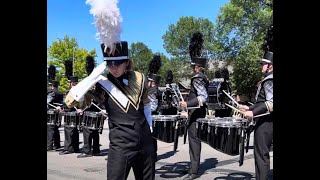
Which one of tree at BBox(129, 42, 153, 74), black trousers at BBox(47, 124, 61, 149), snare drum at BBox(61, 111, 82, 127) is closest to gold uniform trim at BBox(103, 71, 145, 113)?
snare drum at BBox(61, 111, 82, 127)

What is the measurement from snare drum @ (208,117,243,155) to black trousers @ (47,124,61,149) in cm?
649

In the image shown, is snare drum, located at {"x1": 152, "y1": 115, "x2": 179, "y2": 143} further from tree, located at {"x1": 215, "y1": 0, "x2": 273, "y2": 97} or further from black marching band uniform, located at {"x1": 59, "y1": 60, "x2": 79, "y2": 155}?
tree, located at {"x1": 215, "y1": 0, "x2": 273, "y2": 97}

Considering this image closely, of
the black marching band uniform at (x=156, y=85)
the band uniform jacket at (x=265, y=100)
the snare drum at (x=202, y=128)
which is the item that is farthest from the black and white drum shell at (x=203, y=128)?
the black marching band uniform at (x=156, y=85)

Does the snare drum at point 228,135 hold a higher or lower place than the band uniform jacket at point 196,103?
lower

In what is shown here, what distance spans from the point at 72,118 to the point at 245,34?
81.6ft

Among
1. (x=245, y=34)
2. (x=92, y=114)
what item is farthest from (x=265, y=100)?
(x=245, y=34)

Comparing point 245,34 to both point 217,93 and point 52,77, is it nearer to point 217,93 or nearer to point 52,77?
point 52,77

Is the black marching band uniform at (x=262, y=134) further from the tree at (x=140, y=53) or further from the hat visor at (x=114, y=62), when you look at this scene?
the tree at (x=140, y=53)

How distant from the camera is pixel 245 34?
34.2m

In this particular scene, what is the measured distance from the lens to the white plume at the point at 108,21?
13.8ft

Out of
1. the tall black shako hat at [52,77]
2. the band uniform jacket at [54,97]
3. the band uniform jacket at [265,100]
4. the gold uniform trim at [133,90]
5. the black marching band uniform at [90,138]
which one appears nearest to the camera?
the gold uniform trim at [133,90]

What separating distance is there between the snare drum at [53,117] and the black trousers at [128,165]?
7981 millimetres

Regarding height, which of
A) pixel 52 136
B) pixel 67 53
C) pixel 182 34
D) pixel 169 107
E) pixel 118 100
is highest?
pixel 182 34
